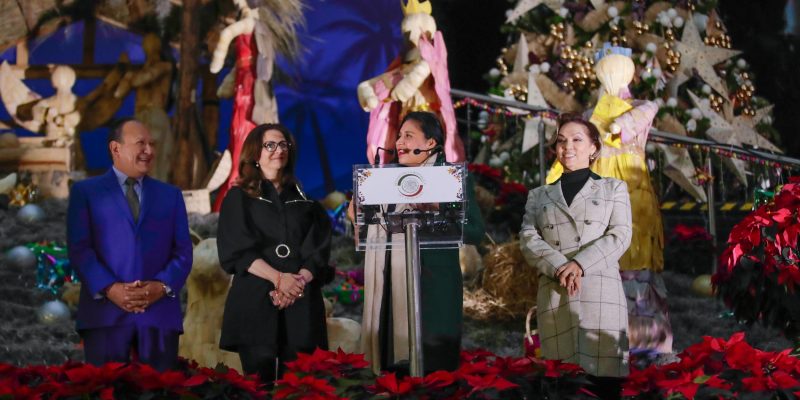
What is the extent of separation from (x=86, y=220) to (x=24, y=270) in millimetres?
4114

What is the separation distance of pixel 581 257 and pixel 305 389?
1.35 m

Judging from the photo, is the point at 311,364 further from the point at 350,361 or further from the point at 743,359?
the point at 743,359

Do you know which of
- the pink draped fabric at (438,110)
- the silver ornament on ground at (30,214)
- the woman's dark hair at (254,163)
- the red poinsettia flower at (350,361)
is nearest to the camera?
the red poinsettia flower at (350,361)

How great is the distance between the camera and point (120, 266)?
406 centimetres

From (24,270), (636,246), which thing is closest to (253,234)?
(636,246)

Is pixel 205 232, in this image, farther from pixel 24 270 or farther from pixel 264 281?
pixel 264 281

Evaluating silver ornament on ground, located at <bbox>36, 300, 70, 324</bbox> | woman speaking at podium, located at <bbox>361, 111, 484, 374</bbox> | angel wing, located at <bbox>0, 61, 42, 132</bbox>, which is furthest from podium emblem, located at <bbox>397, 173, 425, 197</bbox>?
angel wing, located at <bbox>0, 61, 42, 132</bbox>

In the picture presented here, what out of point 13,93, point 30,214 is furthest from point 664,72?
point 13,93

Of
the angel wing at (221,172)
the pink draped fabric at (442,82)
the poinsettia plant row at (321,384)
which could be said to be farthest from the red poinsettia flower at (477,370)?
the angel wing at (221,172)

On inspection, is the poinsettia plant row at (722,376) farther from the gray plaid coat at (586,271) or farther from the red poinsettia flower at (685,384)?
the gray plaid coat at (586,271)

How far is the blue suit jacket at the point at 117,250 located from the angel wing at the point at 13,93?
24.7 feet

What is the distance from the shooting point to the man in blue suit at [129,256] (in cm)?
396

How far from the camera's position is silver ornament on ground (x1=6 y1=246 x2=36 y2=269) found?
25.5ft

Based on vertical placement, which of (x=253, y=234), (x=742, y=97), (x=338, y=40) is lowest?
(x=253, y=234)
